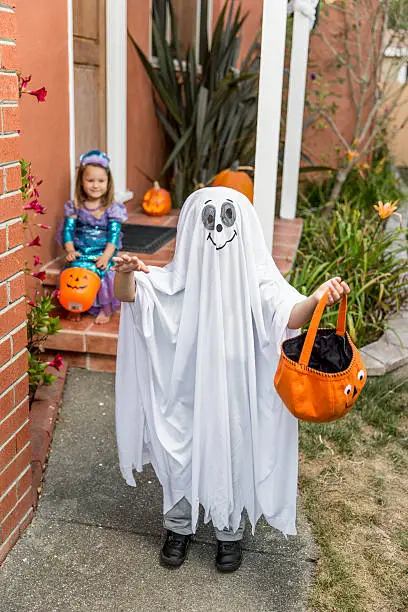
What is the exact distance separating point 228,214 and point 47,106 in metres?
2.50

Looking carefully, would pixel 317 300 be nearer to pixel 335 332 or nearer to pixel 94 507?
pixel 335 332

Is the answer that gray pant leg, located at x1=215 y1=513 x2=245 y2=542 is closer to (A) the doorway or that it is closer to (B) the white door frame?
(A) the doorway

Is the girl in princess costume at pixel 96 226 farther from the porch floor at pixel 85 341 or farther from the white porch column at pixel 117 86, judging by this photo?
the white porch column at pixel 117 86

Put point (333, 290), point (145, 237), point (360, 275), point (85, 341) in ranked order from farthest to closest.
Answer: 1. point (145, 237)
2. point (360, 275)
3. point (85, 341)
4. point (333, 290)

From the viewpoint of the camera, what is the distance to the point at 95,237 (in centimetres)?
435

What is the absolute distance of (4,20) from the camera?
84.8 inches

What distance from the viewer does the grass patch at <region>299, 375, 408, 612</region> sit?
2.48 m

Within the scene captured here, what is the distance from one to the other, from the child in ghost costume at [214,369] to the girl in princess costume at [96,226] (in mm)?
1757

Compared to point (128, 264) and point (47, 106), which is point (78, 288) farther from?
point (128, 264)

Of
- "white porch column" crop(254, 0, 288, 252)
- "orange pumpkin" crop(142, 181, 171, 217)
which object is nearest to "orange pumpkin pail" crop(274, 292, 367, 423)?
"white porch column" crop(254, 0, 288, 252)

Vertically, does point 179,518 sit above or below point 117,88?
below

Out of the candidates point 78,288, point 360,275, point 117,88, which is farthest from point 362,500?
point 117,88

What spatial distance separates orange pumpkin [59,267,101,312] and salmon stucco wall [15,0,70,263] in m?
0.41

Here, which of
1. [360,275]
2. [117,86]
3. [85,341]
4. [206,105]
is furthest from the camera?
[206,105]
